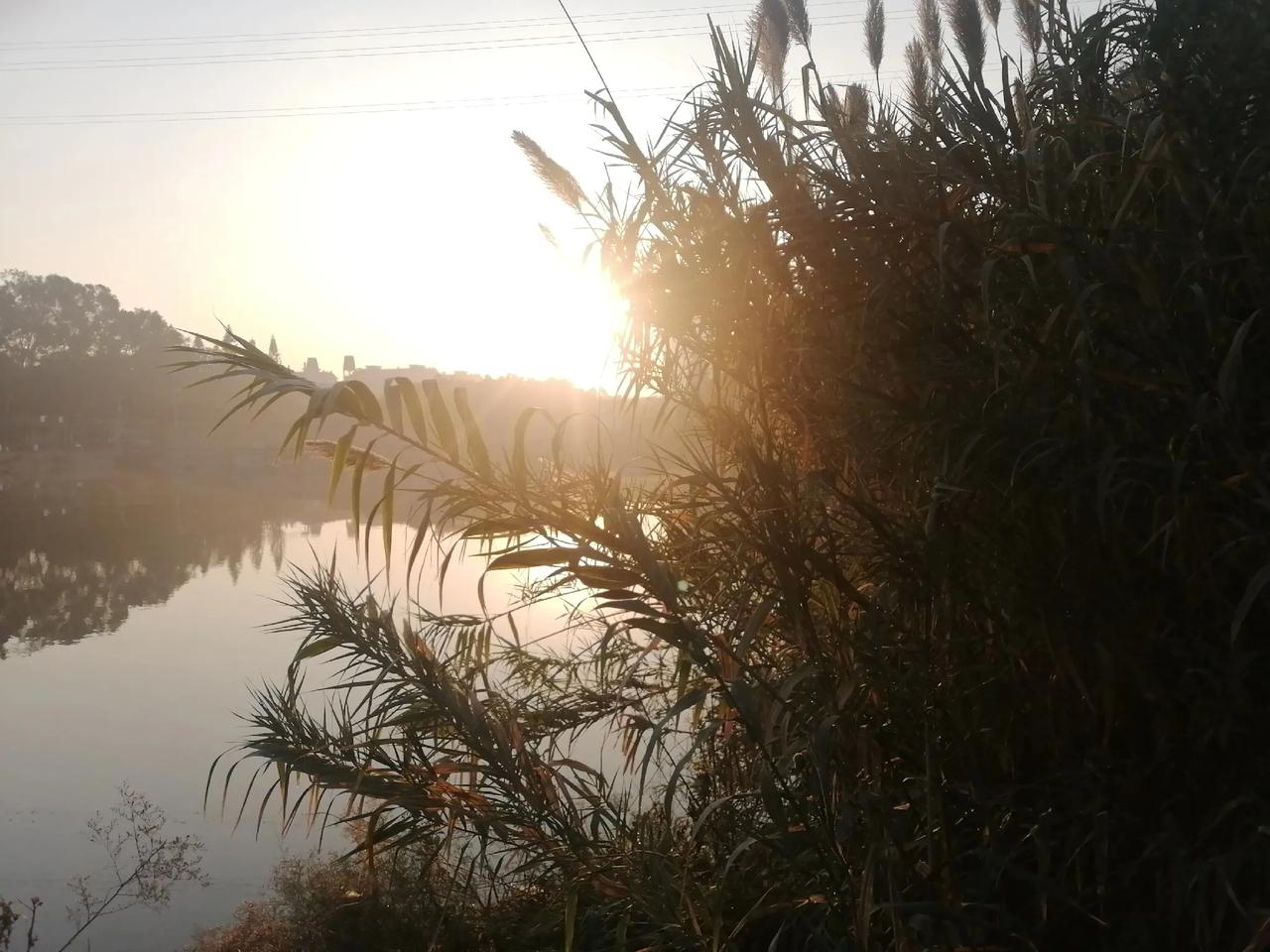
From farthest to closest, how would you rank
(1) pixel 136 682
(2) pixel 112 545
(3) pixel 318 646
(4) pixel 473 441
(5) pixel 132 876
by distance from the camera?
(2) pixel 112 545
(1) pixel 136 682
(5) pixel 132 876
(3) pixel 318 646
(4) pixel 473 441

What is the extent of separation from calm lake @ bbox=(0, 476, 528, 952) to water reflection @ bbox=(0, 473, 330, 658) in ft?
0.19

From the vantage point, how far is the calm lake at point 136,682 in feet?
22.5

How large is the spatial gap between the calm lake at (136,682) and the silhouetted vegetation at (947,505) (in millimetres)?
1167

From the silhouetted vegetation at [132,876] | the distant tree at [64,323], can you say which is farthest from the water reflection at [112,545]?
the distant tree at [64,323]

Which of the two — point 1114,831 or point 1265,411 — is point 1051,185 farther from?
point 1114,831

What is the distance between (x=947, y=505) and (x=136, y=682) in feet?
37.6

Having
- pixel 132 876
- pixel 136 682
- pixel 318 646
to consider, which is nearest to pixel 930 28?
pixel 318 646

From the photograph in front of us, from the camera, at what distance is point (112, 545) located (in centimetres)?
2044

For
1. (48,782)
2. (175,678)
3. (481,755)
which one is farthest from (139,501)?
(481,755)

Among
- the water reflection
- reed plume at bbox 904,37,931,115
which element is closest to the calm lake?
the water reflection

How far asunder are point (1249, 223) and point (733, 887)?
1.51m

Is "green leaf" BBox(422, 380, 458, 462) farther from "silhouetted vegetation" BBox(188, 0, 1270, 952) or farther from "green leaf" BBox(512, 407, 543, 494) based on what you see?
"green leaf" BBox(512, 407, 543, 494)

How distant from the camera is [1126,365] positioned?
5.34 feet

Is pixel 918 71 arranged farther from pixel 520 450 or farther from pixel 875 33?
pixel 520 450
